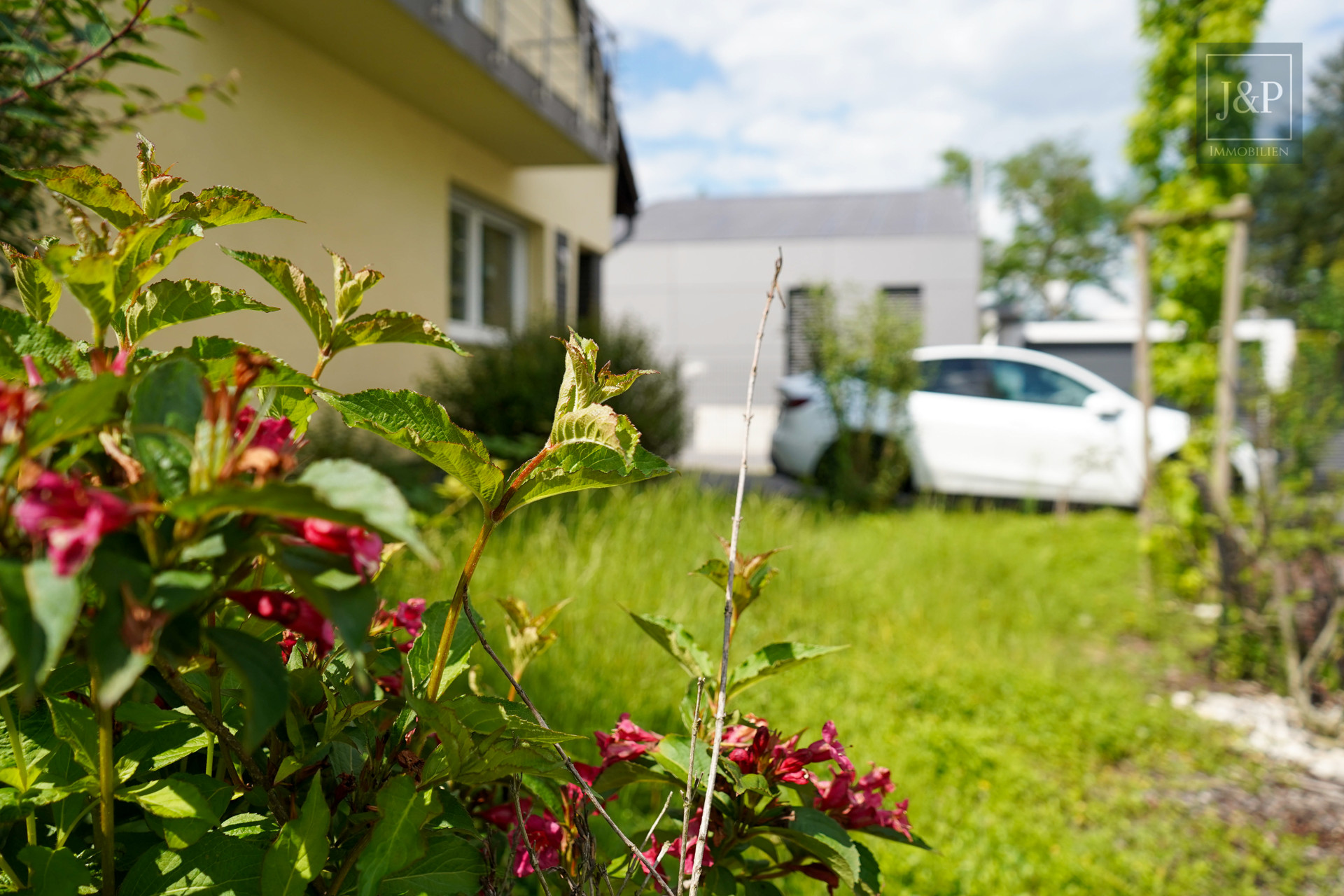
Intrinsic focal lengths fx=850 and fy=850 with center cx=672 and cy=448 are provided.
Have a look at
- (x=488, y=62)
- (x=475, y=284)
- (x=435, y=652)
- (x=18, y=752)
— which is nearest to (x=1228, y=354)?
(x=488, y=62)

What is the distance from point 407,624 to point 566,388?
15.1 inches

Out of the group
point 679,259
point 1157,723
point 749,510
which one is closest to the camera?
point 1157,723

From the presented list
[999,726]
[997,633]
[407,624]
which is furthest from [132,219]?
[997,633]

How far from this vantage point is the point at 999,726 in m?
3.19

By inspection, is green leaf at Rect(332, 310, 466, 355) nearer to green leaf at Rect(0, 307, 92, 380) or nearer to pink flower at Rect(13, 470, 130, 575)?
green leaf at Rect(0, 307, 92, 380)

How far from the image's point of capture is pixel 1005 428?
7.93 meters

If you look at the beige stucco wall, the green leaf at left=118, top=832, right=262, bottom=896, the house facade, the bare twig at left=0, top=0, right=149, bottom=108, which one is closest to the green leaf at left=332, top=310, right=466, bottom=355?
the green leaf at left=118, top=832, right=262, bottom=896

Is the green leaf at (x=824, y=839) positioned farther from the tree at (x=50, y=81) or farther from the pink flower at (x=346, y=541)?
the tree at (x=50, y=81)

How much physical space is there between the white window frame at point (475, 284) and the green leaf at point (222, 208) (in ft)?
20.7

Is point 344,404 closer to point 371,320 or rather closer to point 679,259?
point 371,320

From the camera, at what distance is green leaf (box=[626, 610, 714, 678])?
2.56ft

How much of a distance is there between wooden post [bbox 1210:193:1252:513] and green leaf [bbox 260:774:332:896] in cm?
475

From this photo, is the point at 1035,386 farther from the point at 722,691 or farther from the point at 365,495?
the point at 365,495

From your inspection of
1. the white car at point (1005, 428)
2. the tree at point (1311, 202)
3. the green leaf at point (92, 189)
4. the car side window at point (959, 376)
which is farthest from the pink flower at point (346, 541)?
the tree at point (1311, 202)
